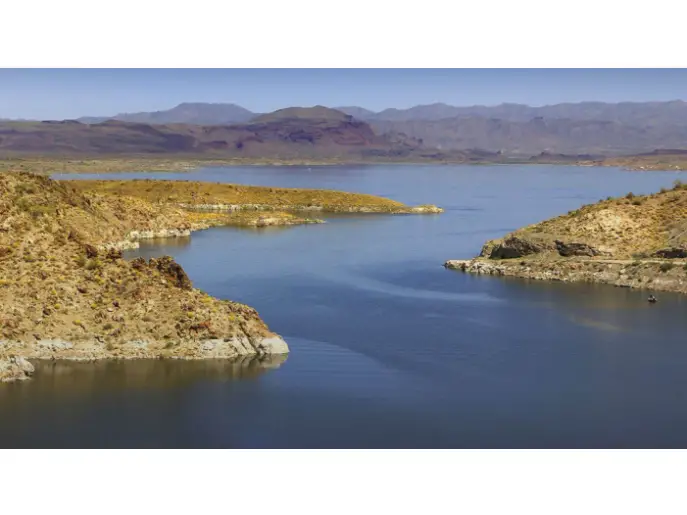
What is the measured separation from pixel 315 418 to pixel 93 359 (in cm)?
809

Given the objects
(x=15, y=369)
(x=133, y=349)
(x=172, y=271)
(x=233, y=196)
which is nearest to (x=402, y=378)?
(x=133, y=349)

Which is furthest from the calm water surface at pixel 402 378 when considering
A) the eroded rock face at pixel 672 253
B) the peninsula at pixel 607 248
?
the eroded rock face at pixel 672 253

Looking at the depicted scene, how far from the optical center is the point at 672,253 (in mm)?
50562

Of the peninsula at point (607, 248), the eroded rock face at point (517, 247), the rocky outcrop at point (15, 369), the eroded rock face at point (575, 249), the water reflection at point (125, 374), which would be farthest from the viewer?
the eroded rock face at point (517, 247)

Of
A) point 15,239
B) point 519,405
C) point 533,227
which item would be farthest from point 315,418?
point 533,227

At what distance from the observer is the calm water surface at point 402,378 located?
2536cm

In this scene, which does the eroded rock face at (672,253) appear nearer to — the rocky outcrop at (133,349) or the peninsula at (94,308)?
the peninsula at (94,308)

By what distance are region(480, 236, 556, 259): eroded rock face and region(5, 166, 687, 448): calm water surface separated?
13.2 ft

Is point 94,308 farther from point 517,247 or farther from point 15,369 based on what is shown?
point 517,247

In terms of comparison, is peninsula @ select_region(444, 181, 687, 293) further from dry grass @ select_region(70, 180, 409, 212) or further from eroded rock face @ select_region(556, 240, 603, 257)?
dry grass @ select_region(70, 180, 409, 212)

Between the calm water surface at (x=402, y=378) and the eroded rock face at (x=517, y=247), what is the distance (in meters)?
4.03

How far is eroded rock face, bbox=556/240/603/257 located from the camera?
53.0 meters

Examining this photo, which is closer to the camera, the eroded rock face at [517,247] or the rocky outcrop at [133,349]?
the rocky outcrop at [133,349]

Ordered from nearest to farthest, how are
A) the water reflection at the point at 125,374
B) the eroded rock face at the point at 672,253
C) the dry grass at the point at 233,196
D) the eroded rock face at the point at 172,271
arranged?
the water reflection at the point at 125,374 < the eroded rock face at the point at 172,271 < the eroded rock face at the point at 672,253 < the dry grass at the point at 233,196
